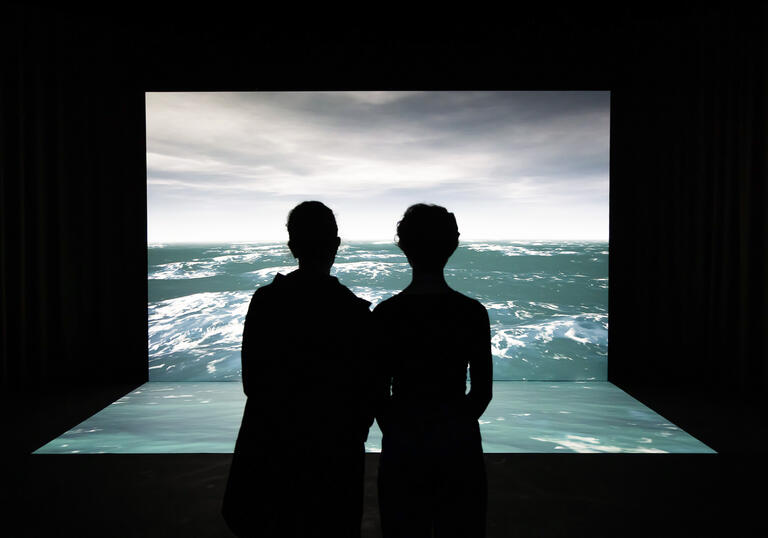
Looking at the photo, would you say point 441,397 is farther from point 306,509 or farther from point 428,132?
point 428,132

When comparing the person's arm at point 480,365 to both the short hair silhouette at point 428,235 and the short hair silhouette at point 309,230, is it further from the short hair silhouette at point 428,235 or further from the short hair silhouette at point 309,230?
the short hair silhouette at point 309,230

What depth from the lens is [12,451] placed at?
2.07 metres

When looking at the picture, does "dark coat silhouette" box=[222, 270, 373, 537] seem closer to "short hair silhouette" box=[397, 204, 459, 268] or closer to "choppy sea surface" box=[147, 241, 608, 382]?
"short hair silhouette" box=[397, 204, 459, 268]

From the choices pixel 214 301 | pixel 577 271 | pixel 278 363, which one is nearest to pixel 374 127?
pixel 214 301

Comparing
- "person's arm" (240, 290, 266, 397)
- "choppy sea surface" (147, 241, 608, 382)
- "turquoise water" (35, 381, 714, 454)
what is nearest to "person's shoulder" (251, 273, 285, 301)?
"person's arm" (240, 290, 266, 397)

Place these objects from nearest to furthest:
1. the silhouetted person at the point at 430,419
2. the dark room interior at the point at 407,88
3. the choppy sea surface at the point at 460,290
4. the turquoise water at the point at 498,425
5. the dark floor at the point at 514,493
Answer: the silhouetted person at the point at 430,419
the dark floor at the point at 514,493
the turquoise water at the point at 498,425
the dark room interior at the point at 407,88
the choppy sea surface at the point at 460,290

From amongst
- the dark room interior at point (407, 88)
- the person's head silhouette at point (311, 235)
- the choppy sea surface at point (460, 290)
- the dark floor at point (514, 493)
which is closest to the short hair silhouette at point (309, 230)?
the person's head silhouette at point (311, 235)

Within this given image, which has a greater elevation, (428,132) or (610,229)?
(428,132)

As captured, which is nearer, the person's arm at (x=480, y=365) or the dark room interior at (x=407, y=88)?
the person's arm at (x=480, y=365)

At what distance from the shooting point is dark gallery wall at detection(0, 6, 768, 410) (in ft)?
10.1

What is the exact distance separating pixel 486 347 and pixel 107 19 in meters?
3.32

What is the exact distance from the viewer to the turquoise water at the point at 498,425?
2121mm

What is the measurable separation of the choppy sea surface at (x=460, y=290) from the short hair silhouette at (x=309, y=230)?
4031 mm

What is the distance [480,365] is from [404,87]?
8.59 feet
